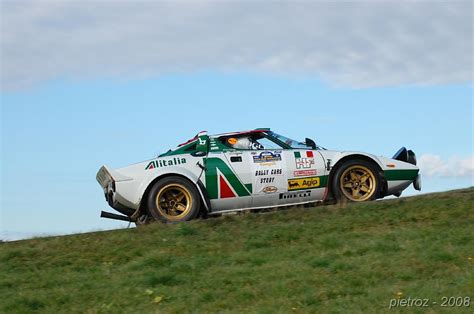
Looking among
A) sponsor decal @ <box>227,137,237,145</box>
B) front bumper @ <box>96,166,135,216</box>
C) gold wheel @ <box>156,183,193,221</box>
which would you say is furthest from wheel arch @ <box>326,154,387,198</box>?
front bumper @ <box>96,166,135,216</box>

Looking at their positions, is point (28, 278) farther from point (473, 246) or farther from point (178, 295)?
point (473, 246)

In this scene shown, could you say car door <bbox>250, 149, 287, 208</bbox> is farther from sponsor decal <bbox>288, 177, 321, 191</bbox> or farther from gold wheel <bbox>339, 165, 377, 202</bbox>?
gold wheel <bbox>339, 165, 377, 202</bbox>

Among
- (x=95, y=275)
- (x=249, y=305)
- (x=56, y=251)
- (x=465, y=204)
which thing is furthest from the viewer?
(x=465, y=204)

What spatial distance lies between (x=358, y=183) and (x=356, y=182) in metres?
0.04

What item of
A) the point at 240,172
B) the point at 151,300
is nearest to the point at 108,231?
the point at 240,172

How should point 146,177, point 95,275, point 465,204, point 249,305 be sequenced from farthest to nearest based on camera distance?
point 146,177 → point 465,204 → point 95,275 → point 249,305

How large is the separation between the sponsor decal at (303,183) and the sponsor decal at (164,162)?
→ 1.70m

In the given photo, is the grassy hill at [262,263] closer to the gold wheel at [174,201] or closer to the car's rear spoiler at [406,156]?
the gold wheel at [174,201]

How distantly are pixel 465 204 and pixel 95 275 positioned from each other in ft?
17.5

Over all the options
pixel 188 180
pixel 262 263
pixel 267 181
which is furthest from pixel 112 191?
pixel 262 263

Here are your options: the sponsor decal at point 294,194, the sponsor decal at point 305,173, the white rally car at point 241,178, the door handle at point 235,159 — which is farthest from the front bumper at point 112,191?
the sponsor decal at point 305,173

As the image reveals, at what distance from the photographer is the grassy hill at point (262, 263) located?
24.6ft

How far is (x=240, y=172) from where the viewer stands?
1177 cm

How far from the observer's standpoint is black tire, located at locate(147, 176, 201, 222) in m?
11.5
